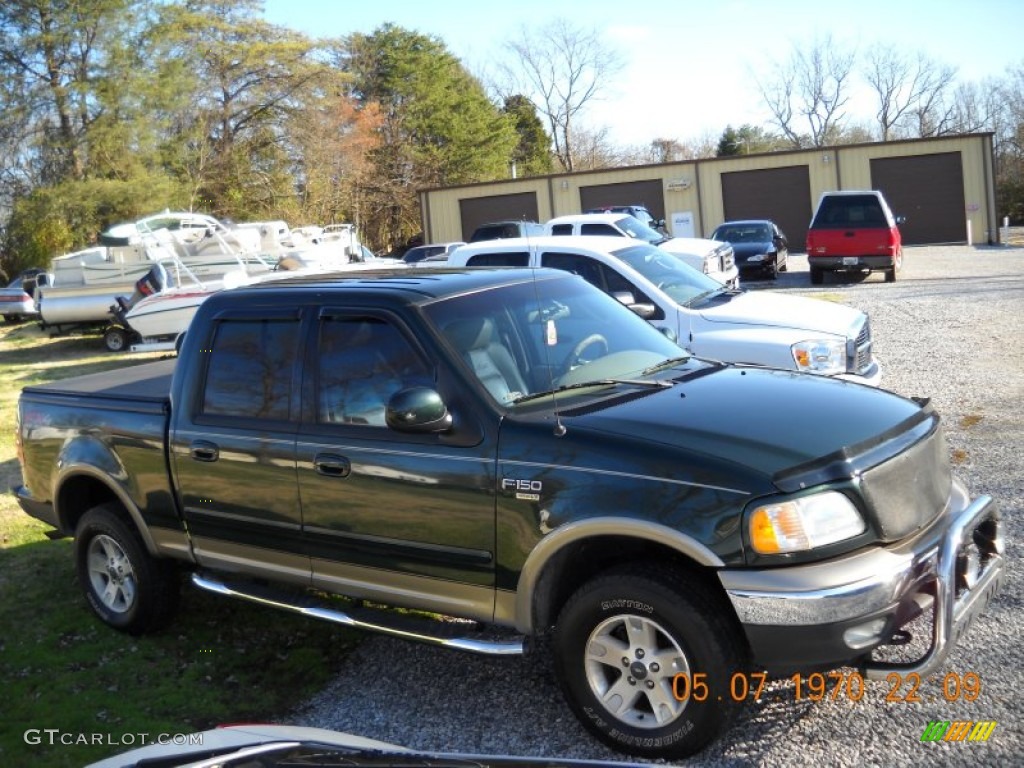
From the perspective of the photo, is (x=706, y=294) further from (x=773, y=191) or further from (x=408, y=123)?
(x=408, y=123)

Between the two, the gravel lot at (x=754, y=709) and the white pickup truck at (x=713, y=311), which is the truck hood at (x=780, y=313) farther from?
the gravel lot at (x=754, y=709)

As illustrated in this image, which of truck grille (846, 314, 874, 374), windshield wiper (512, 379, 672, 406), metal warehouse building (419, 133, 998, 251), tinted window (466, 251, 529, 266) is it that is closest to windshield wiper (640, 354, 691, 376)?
windshield wiper (512, 379, 672, 406)

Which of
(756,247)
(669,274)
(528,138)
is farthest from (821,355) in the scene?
(528,138)

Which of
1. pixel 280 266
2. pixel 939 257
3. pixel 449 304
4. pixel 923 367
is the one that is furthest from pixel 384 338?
pixel 939 257

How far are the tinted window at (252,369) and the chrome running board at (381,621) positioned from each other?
892mm

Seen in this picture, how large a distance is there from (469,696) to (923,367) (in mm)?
8770

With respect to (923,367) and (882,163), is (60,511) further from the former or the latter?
(882,163)

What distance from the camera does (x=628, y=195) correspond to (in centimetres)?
4144

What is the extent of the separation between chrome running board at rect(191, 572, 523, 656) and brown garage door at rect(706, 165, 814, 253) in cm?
3719

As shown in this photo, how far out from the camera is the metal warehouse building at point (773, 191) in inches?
1501

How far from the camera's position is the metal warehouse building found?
38.1m

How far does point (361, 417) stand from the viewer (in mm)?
4727

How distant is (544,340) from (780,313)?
4.61m

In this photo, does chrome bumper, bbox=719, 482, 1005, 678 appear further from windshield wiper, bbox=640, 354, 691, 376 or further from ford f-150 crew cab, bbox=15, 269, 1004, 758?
windshield wiper, bbox=640, 354, 691, 376
